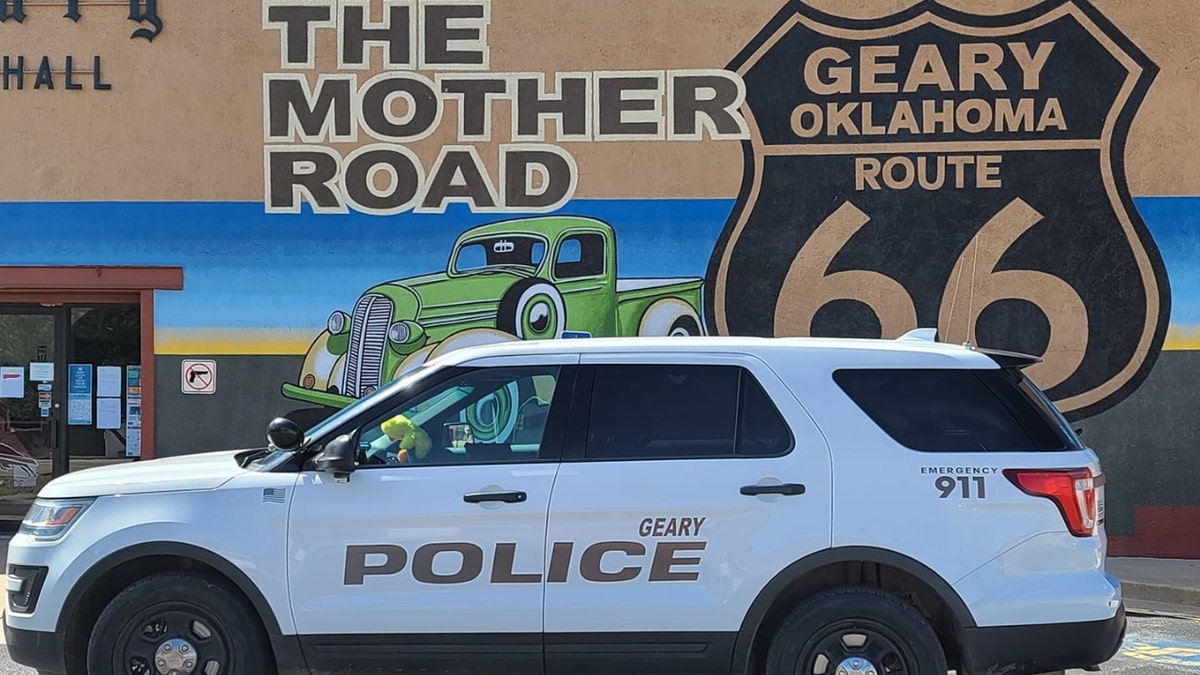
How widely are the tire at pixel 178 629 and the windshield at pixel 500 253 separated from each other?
5839 millimetres

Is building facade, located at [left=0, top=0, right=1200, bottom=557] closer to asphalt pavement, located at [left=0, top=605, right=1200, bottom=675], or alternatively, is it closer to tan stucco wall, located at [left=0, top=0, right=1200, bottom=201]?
tan stucco wall, located at [left=0, top=0, right=1200, bottom=201]

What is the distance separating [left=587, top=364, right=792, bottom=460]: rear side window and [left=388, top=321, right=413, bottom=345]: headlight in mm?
5684

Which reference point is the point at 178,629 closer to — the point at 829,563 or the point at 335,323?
the point at 829,563

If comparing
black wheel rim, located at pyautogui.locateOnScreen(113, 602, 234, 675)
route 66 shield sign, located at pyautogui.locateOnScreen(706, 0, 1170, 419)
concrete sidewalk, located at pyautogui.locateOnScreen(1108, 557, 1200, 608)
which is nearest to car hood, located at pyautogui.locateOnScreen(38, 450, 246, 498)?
black wheel rim, located at pyautogui.locateOnScreen(113, 602, 234, 675)

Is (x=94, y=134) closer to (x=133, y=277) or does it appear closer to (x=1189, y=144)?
(x=133, y=277)

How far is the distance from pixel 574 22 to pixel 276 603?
7.11m

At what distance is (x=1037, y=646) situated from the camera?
4988mm

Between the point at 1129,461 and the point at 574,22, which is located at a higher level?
the point at 574,22

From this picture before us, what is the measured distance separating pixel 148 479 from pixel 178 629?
701 mm

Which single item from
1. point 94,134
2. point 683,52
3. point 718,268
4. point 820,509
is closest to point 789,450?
point 820,509

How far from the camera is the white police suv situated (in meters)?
5.04

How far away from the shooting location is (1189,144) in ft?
34.1

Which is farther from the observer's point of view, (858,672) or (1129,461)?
(1129,461)

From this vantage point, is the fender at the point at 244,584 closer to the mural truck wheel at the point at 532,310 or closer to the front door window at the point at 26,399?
the mural truck wheel at the point at 532,310
